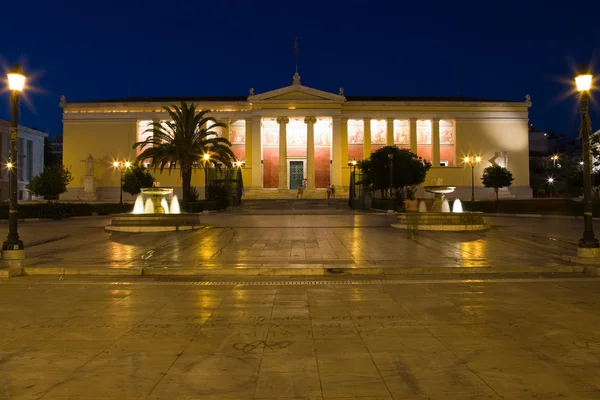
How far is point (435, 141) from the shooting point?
214ft

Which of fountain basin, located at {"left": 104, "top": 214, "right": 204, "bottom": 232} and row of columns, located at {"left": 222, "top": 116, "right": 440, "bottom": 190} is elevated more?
row of columns, located at {"left": 222, "top": 116, "right": 440, "bottom": 190}

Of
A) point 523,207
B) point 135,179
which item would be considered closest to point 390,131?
point 523,207

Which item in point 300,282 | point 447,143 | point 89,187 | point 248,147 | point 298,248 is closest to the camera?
point 300,282

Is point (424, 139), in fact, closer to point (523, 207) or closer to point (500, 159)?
point (500, 159)

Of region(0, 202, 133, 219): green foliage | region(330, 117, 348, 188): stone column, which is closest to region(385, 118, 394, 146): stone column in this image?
region(330, 117, 348, 188): stone column

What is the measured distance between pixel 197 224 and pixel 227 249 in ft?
24.5

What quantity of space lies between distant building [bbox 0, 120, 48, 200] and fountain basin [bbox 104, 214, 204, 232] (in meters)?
57.6

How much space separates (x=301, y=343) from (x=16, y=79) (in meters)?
10.3

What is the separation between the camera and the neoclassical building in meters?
63.4

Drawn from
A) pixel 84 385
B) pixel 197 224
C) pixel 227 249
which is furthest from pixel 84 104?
pixel 84 385

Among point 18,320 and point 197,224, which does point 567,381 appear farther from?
point 197,224

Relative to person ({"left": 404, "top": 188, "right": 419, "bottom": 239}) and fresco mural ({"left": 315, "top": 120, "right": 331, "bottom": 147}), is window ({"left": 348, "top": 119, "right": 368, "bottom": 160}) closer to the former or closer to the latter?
fresco mural ({"left": 315, "top": 120, "right": 331, "bottom": 147})

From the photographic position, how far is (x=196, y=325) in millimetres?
6492

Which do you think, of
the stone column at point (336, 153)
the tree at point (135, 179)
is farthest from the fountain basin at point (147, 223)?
the stone column at point (336, 153)
